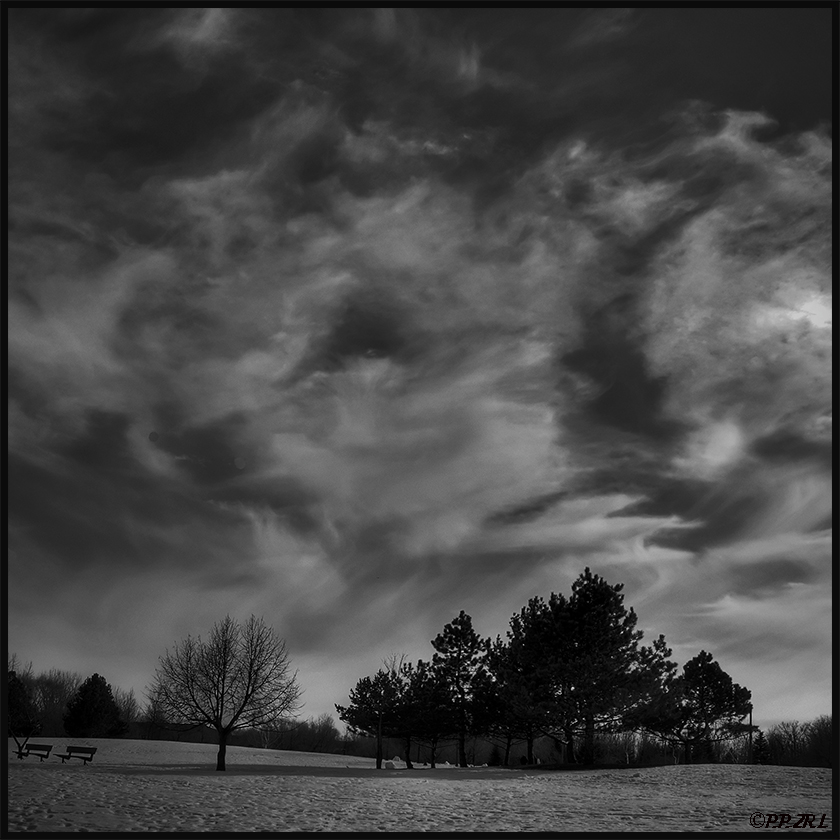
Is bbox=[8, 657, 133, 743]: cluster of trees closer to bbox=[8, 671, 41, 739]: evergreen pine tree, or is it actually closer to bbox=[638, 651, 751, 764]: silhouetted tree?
bbox=[8, 671, 41, 739]: evergreen pine tree

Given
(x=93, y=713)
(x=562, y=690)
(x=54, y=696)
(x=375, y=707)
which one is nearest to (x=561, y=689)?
(x=562, y=690)

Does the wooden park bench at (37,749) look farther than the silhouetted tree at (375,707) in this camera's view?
No

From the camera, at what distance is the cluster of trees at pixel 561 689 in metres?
43.3

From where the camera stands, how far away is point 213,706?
4031 centimetres

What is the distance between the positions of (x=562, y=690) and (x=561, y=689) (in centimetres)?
25

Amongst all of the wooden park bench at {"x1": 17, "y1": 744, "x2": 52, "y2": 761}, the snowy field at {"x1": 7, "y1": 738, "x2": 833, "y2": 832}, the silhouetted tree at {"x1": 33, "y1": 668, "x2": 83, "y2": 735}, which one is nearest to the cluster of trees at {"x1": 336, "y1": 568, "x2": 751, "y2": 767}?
the snowy field at {"x1": 7, "y1": 738, "x2": 833, "y2": 832}

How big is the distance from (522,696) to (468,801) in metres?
24.9

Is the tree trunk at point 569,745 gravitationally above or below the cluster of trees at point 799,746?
above

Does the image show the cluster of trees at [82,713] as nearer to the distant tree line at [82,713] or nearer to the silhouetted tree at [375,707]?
the distant tree line at [82,713]

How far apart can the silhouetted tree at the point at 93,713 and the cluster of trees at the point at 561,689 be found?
79.7 ft

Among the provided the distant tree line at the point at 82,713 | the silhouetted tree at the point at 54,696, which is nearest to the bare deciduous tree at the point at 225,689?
the distant tree line at the point at 82,713

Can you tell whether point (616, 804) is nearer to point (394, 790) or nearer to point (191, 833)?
point (394, 790)

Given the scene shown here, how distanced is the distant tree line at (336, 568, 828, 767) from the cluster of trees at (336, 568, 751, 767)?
7 cm

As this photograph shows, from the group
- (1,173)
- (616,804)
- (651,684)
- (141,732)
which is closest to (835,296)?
(1,173)
